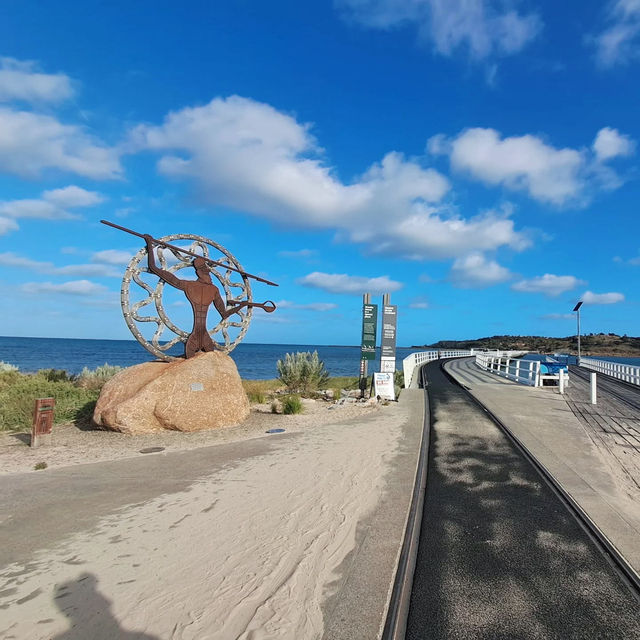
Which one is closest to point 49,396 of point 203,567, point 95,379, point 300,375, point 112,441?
point 95,379

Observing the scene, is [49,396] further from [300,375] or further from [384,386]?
[384,386]

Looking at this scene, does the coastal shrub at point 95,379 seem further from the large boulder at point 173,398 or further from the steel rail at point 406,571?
the steel rail at point 406,571

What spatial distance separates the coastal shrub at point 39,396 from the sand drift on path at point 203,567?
6942mm

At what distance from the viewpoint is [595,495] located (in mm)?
5883

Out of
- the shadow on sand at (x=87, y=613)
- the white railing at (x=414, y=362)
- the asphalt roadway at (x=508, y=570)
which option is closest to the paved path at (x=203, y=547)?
the shadow on sand at (x=87, y=613)

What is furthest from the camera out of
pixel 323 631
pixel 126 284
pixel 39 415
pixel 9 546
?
pixel 126 284

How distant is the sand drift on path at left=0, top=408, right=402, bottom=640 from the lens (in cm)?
310

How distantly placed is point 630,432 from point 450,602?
917 centimetres

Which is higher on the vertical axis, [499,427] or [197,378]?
[197,378]

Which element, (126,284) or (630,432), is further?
(126,284)

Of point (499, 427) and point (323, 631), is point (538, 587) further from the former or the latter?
point (499, 427)

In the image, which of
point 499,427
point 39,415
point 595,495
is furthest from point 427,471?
point 39,415

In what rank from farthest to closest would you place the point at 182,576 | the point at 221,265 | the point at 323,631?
the point at 221,265, the point at 182,576, the point at 323,631

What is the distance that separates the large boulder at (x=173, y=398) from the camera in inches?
379
